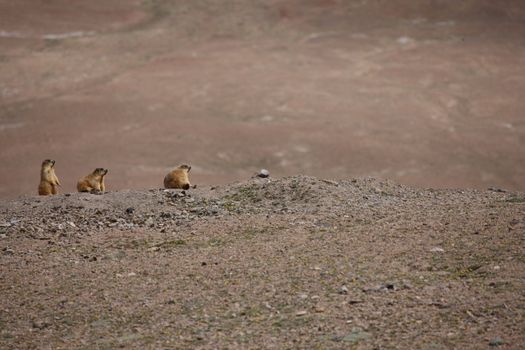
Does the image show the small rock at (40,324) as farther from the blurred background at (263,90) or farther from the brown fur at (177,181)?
the blurred background at (263,90)

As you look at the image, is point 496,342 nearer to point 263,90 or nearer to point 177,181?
point 177,181

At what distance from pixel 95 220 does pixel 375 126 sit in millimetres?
15011

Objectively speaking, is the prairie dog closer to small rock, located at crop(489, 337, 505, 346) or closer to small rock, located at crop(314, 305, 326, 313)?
small rock, located at crop(314, 305, 326, 313)

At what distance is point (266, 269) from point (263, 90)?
62.0 ft

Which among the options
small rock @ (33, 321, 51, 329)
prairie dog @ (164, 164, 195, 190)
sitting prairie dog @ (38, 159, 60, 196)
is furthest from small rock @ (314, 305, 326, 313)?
sitting prairie dog @ (38, 159, 60, 196)

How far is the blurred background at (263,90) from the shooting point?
21.8 meters

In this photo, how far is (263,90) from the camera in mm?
26641

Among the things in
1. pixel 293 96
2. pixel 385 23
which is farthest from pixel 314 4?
pixel 293 96

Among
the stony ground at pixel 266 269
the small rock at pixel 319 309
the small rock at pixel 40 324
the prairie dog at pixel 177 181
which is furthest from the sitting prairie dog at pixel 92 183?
the small rock at pixel 319 309

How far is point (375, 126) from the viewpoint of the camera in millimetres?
24062

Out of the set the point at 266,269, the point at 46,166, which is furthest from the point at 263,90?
the point at 266,269

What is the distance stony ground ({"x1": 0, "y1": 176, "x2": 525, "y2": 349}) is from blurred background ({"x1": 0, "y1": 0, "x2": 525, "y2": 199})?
9930mm

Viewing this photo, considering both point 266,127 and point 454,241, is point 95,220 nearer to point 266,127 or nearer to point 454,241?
point 454,241

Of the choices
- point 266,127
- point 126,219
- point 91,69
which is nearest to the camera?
point 126,219
